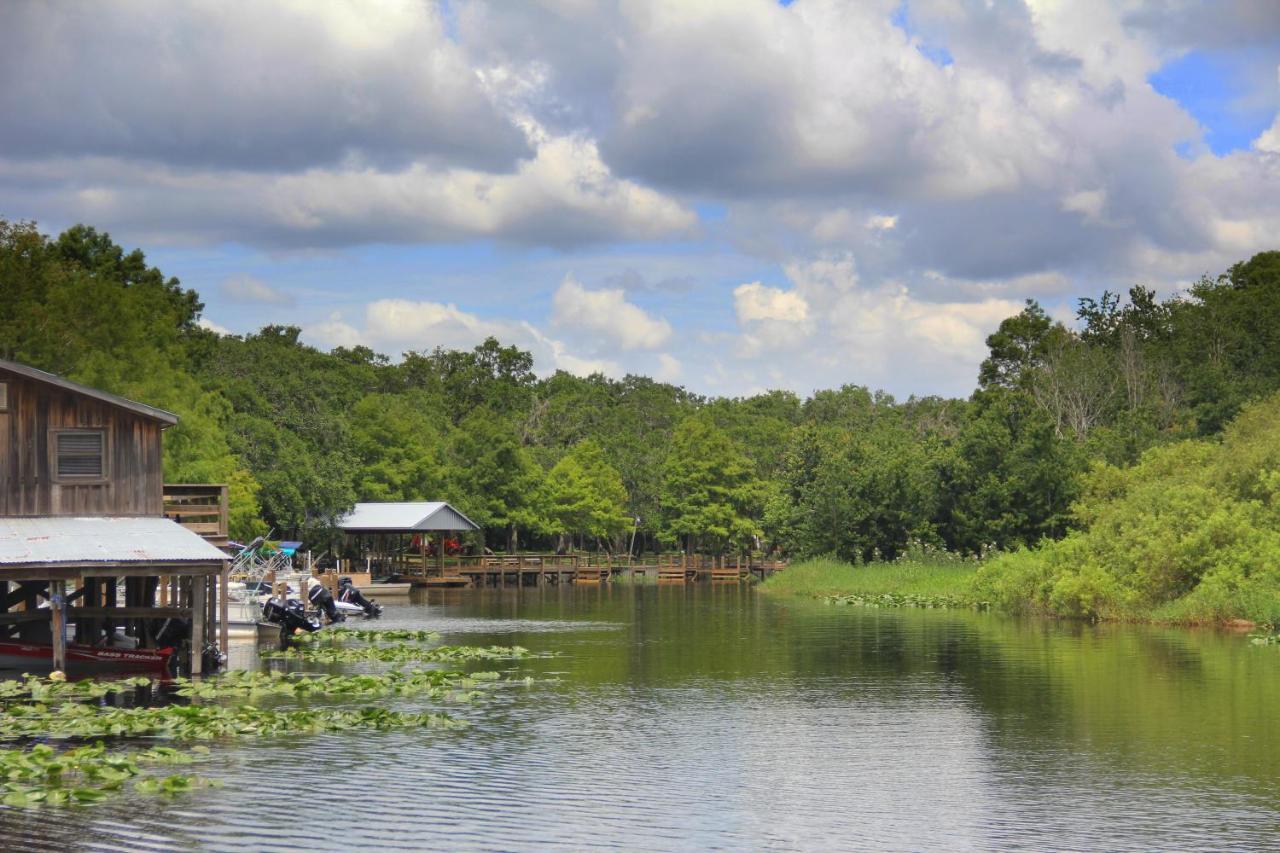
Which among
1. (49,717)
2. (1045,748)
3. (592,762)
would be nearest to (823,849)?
(592,762)

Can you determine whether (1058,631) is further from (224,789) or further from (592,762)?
(224,789)

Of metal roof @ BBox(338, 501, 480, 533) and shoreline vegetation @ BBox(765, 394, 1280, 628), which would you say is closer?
shoreline vegetation @ BBox(765, 394, 1280, 628)

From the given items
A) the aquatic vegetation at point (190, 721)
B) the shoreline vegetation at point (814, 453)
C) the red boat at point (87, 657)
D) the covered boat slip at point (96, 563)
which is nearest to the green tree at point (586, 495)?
the shoreline vegetation at point (814, 453)

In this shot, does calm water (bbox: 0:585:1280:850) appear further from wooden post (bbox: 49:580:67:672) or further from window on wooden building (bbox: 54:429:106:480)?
window on wooden building (bbox: 54:429:106:480)

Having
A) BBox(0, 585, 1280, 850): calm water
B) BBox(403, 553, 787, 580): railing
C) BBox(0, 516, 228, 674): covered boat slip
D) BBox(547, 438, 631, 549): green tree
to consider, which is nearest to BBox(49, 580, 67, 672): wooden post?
BBox(0, 516, 228, 674): covered boat slip

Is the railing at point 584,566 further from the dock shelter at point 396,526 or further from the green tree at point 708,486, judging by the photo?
the green tree at point 708,486

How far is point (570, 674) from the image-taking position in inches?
1460

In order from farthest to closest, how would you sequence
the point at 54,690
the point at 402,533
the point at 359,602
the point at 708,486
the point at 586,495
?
the point at 708,486 < the point at 586,495 < the point at 402,533 < the point at 359,602 < the point at 54,690

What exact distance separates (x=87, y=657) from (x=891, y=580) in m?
44.6

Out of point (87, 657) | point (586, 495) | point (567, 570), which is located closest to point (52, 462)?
point (87, 657)

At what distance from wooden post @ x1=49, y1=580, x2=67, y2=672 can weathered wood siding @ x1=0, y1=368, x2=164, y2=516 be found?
2061 millimetres

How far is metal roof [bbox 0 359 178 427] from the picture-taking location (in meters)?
33.8

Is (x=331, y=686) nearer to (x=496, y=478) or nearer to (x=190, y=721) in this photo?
(x=190, y=721)

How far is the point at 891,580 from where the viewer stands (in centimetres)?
7175
